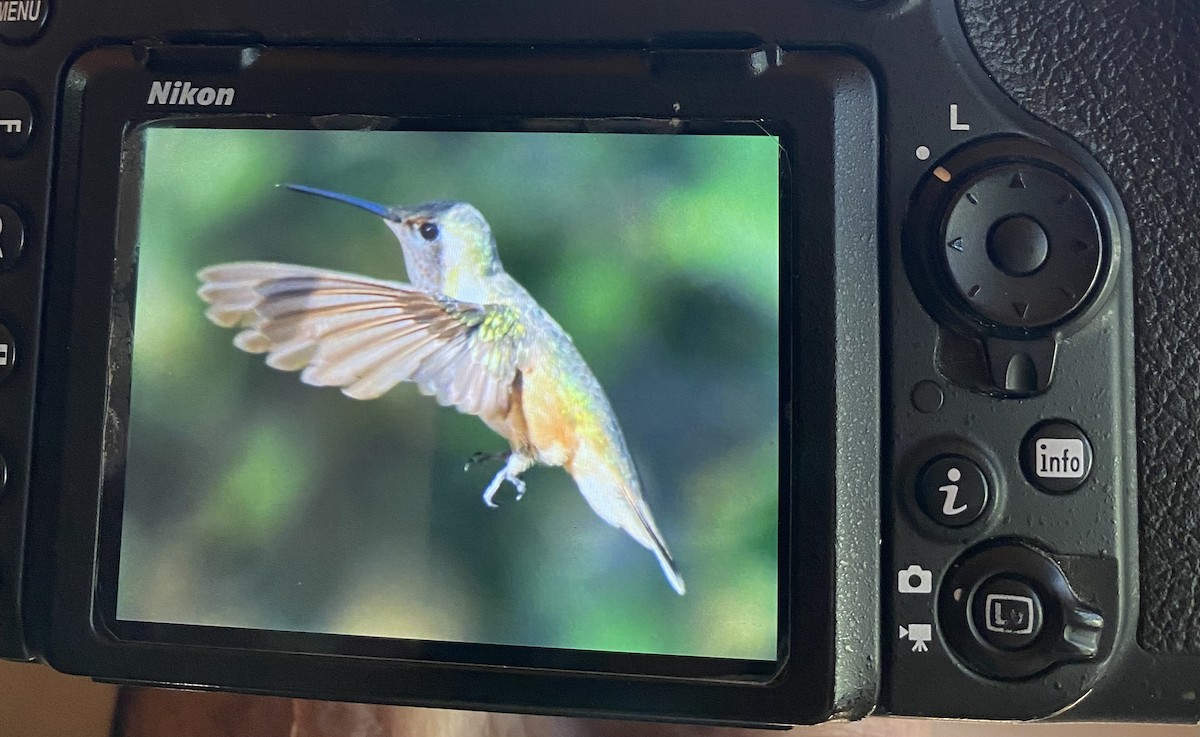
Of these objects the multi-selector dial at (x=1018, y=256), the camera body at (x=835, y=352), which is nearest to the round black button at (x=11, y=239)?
the camera body at (x=835, y=352)

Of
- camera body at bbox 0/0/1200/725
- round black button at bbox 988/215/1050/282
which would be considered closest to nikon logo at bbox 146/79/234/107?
camera body at bbox 0/0/1200/725

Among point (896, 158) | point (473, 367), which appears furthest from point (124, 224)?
point (896, 158)

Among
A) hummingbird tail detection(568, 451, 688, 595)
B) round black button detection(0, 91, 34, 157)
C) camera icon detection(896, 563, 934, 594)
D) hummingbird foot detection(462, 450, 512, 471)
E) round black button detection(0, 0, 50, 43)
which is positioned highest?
round black button detection(0, 0, 50, 43)

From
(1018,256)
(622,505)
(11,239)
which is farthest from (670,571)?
(11,239)

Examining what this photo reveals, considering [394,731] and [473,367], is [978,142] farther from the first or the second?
[394,731]

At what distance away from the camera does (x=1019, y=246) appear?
26 cm

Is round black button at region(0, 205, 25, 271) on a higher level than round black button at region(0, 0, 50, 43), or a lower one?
lower

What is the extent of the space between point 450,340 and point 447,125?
7cm

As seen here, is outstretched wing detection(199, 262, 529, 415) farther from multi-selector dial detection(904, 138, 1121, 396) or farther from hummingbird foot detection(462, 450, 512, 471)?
multi-selector dial detection(904, 138, 1121, 396)

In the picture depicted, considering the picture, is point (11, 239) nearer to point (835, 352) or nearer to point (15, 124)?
point (15, 124)

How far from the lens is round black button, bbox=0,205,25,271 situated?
0.30m

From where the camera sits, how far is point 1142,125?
0.90ft

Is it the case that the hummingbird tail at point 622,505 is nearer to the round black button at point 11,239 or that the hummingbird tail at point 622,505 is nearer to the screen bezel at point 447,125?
the screen bezel at point 447,125

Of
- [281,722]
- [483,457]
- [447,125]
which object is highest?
[447,125]
